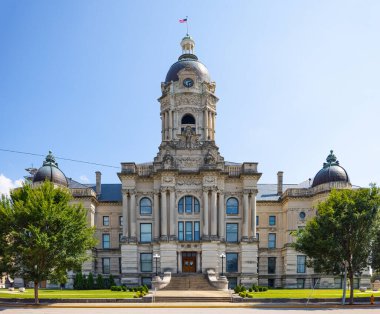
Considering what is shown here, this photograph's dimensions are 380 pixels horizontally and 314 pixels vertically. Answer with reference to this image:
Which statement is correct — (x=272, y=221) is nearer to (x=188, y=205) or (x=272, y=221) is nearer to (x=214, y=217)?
(x=214, y=217)

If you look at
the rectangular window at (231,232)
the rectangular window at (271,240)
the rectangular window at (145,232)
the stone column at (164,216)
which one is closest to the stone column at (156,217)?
the rectangular window at (145,232)

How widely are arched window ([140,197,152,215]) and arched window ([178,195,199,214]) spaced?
4.44 meters

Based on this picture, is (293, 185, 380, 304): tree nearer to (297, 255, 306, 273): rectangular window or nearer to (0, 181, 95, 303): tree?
(0, 181, 95, 303): tree

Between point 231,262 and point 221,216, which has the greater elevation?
point 221,216

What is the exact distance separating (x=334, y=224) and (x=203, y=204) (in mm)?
26930

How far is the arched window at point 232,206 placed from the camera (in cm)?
6481

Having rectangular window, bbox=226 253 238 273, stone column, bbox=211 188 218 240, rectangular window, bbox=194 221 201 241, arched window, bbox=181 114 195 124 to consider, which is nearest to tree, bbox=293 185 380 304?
stone column, bbox=211 188 218 240

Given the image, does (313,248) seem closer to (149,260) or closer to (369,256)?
(369,256)

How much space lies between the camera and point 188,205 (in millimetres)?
63688

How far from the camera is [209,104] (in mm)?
70562

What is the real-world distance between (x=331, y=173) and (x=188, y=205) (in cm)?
2093

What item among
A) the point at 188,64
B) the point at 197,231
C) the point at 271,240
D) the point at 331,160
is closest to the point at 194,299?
the point at 197,231

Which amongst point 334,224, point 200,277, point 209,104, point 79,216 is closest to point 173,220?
point 200,277

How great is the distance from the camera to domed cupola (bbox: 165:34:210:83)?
7131 cm
